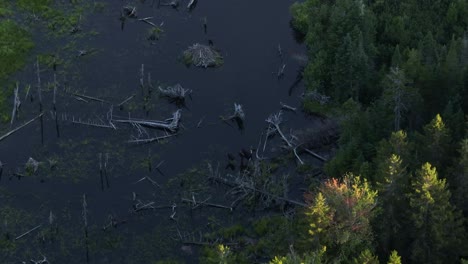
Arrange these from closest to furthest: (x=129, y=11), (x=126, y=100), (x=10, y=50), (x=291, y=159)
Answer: (x=291, y=159) → (x=126, y=100) → (x=10, y=50) → (x=129, y=11)

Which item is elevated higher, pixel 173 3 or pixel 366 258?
pixel 366 258

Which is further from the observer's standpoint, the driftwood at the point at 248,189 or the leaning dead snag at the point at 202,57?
the leaning dead snag at the point at 202,57

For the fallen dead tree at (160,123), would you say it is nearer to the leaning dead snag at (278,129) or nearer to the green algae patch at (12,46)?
the leaning dead snag at (278,129)

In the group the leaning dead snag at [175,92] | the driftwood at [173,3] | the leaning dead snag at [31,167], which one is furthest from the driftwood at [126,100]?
the driftwood at [173,3]

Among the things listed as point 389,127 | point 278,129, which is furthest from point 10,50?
point 389,127

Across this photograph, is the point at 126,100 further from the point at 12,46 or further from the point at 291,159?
the point at 291,159

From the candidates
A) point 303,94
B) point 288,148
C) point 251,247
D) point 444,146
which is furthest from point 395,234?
point 303,94

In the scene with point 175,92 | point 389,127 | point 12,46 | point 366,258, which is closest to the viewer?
point 366,258
